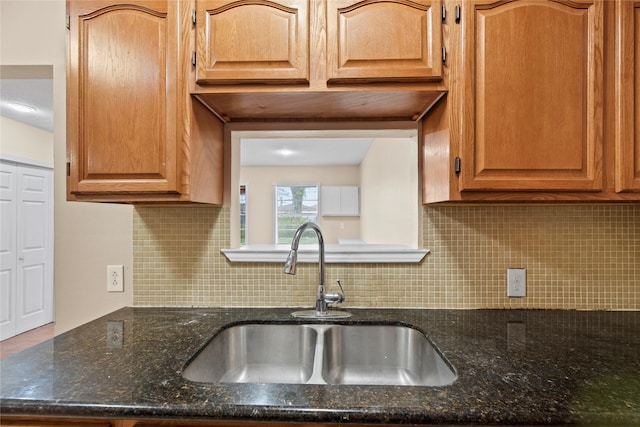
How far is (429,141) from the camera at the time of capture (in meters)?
1.42

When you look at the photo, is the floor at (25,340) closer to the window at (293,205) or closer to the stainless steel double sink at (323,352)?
the stainless steel double sink at (323,352)

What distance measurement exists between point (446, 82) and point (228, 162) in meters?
0.91

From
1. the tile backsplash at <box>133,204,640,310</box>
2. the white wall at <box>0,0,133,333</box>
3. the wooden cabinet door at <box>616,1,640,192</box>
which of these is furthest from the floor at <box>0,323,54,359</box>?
the wooden cabinet door at <box>616,1,640,192</box>

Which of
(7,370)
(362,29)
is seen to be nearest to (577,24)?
(362,29)

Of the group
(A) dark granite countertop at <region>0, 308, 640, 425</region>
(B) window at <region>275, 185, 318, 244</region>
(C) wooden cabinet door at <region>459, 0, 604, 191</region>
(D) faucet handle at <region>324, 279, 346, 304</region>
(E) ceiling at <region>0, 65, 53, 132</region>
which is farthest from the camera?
(B) window at <region>275, 185, 318, 244</region>

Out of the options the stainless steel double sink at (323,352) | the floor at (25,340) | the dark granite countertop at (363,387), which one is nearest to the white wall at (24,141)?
the floor at (25,340)

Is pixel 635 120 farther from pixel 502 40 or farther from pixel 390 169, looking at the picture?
pixel 390 169

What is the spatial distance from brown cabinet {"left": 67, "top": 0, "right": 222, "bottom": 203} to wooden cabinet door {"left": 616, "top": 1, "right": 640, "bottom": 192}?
1.37 meters

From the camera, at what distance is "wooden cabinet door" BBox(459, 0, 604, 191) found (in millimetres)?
1150

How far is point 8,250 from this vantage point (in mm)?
4027

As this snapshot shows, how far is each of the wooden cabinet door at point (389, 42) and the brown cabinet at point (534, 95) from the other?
83 millimetres

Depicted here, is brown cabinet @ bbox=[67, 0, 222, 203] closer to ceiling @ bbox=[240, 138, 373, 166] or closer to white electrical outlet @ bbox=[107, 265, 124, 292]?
white electrical outlet @ bbox=[107, 265, 124, 292]

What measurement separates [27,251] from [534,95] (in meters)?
5.17

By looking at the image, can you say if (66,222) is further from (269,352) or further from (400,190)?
(400,190)
